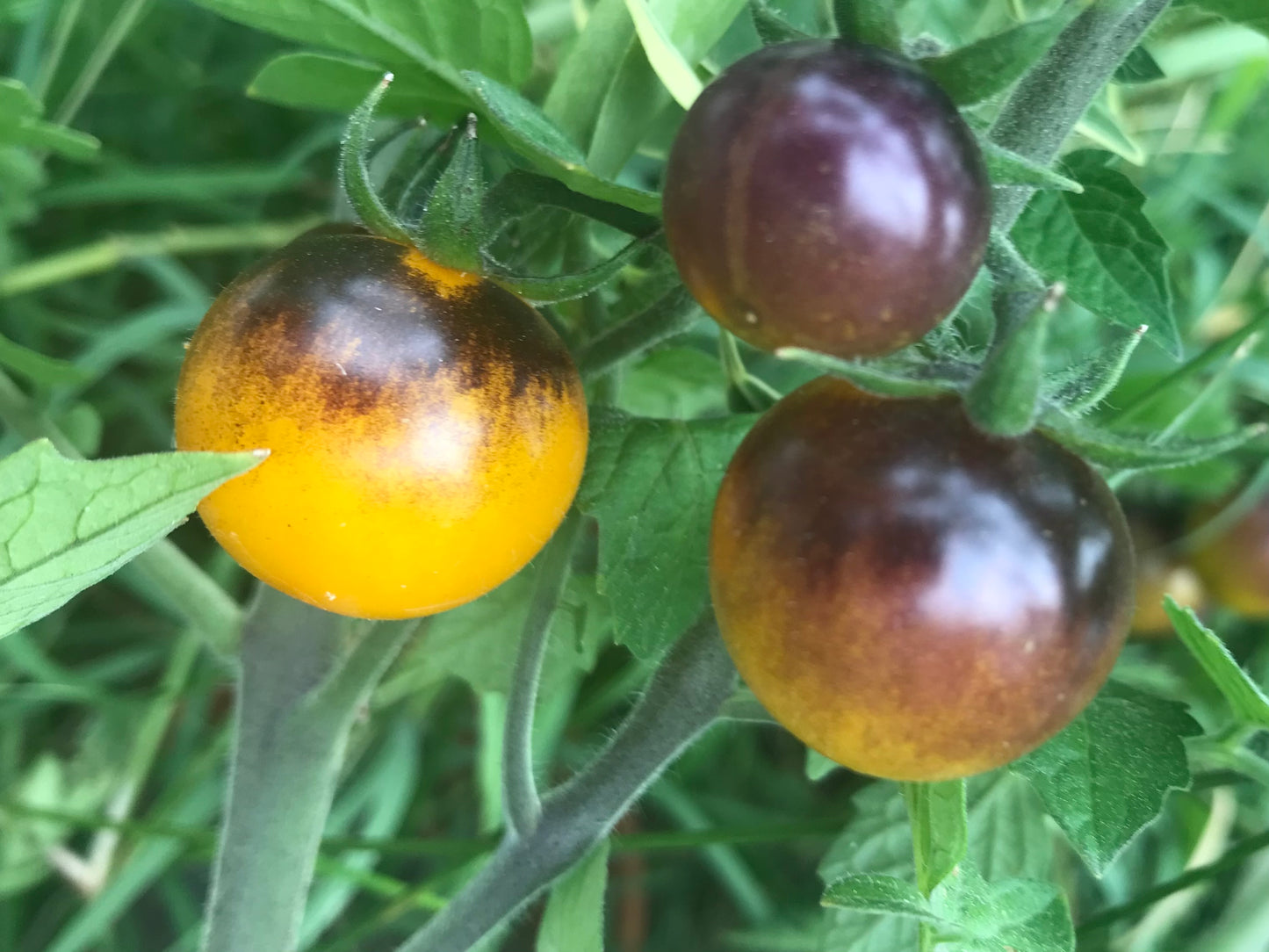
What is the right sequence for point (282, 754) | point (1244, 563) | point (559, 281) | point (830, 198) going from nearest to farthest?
point (830, 198), point (559, 281), point (282, 754), point (1244, 563)

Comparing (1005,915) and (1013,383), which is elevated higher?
(1013,383)

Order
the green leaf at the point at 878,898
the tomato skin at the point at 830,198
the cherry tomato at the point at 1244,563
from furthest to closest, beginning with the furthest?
the cherry tomato at the point at 1244,563 < the green leaf at the point at 878,898 < the tomato skin at the point at 830,198

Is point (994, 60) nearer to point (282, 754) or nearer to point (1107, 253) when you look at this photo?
point (1107, 253)

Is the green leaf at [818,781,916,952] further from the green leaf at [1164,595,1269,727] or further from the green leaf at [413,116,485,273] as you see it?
the green leaf at [413,116,485,273]

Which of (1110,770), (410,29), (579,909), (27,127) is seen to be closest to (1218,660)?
(1110,770)

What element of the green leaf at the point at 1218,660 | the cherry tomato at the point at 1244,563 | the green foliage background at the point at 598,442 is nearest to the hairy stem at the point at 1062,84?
the green foliage background at the point at 598,442

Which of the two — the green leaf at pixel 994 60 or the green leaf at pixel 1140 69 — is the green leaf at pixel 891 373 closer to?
the green leaf at pixel 994 60

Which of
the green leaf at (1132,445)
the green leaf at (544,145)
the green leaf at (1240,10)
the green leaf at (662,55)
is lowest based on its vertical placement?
the green leaf at (1132,445)
